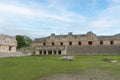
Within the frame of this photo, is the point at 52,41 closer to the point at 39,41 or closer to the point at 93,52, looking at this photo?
the point at 39,41

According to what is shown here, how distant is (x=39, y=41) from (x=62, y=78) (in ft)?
155

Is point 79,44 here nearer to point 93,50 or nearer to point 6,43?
point 93,50

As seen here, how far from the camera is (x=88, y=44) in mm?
57688

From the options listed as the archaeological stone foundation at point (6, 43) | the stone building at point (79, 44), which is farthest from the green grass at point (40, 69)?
the stone building at point (79, 44)

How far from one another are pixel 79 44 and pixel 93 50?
9044 millimetres

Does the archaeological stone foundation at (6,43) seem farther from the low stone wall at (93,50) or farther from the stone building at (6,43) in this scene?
the low stone wall at (93,50)

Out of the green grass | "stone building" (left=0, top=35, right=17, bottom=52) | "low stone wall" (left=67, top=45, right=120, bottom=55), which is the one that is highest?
"stone building" (left=0, top=35, right=17, bottom=52)

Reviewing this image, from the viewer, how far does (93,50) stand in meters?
50.0

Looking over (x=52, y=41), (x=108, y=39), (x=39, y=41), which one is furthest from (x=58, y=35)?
(x=108, y=39)

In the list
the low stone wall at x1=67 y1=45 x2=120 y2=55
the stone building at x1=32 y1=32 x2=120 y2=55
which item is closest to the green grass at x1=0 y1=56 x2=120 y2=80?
the low stone wall at x1=67 y1=45 x2=120 y2=55

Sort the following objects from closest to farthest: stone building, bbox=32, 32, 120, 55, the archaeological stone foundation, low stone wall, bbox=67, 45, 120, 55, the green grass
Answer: the green grass → the archaeological stone foundation → low stone wall, bbox=67, 45, 120, 55 → stone building, bbox=32, 32, 120, 55

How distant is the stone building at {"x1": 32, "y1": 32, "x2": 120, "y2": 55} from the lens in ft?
163

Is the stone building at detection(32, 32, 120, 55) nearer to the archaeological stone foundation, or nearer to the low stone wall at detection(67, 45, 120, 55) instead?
the low stone wall at detection(67, 45, 120, 55)

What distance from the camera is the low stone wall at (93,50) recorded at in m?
47.7
